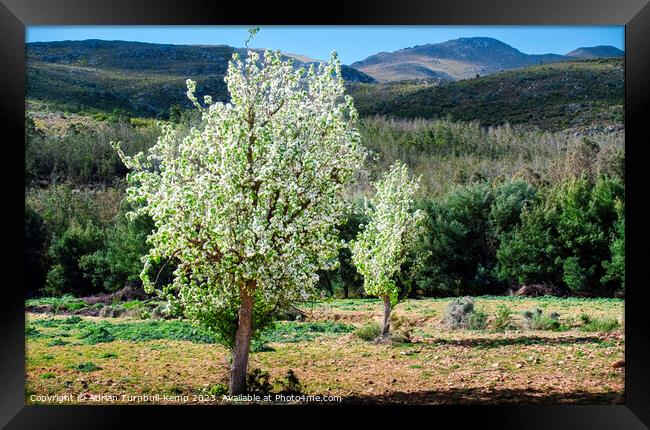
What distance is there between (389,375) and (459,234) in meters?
2.43

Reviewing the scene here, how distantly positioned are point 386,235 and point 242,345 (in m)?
2.40

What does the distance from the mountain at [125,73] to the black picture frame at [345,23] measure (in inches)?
34.0

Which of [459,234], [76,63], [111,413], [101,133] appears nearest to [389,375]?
[459,234]

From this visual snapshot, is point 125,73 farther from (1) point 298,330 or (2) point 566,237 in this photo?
(2) point 566,237

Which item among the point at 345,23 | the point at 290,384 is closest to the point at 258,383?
the point at 290,384

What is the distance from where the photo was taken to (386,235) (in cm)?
759

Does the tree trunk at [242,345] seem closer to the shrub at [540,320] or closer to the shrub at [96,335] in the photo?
the shrub at [96,335]

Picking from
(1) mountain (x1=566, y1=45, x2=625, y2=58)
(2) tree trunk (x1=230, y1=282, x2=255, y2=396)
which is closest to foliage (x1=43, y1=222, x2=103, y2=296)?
(2) tree trunk (x1=230, y1=282, x2=255, y2=396)

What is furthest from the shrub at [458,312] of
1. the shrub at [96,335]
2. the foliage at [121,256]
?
the shrub at [96,335]

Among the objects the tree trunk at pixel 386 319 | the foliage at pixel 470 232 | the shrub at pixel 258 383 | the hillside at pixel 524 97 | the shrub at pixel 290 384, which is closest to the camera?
the shrub at pixel 258 383

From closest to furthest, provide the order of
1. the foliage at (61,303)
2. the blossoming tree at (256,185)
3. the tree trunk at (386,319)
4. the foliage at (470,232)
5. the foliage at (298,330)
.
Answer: the blossoming tree at (256,185), the foliage at (61,303), the foliage at (298,330), the tree trunk at (386,319), the foliage at (470,232)

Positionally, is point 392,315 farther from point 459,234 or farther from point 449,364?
point 459,234

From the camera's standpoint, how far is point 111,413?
21.3 feet

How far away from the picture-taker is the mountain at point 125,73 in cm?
706
